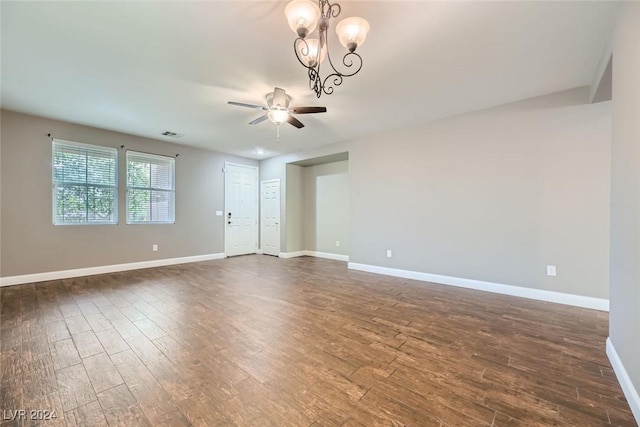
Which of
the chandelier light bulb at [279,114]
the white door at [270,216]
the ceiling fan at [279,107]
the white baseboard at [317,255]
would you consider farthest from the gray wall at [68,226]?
the chandelier light bulb at [279,114]

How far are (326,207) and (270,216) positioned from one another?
64.5 inches

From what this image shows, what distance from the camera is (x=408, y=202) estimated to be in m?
4.61

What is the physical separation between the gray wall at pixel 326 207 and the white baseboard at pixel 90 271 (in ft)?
9.12

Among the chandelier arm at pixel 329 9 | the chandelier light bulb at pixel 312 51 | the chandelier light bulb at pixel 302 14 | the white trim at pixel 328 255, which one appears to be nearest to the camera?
the chandelier light bulb at pixel 302 14

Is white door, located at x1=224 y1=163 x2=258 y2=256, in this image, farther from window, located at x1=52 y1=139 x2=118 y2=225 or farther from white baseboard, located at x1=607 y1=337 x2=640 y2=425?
white baseboard, located at x1=607 y1=337 x2=640 y2=425

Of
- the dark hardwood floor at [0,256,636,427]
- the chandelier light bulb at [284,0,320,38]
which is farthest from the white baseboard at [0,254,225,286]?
the chandelier light bulb at [284,0,320,38]

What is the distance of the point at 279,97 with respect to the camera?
127 inches

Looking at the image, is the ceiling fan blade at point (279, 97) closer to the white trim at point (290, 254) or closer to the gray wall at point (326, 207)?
the gray wall at point (326, 207)

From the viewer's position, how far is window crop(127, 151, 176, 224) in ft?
17.0

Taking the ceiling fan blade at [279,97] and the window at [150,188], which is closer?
the ceiling fan blade at [279,97]

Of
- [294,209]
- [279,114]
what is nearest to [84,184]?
[279,114]

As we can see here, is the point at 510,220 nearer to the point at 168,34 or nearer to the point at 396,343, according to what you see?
the point at 396,343

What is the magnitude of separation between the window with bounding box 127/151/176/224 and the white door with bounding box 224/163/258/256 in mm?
1314

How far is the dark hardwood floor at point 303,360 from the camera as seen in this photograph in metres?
1.47
